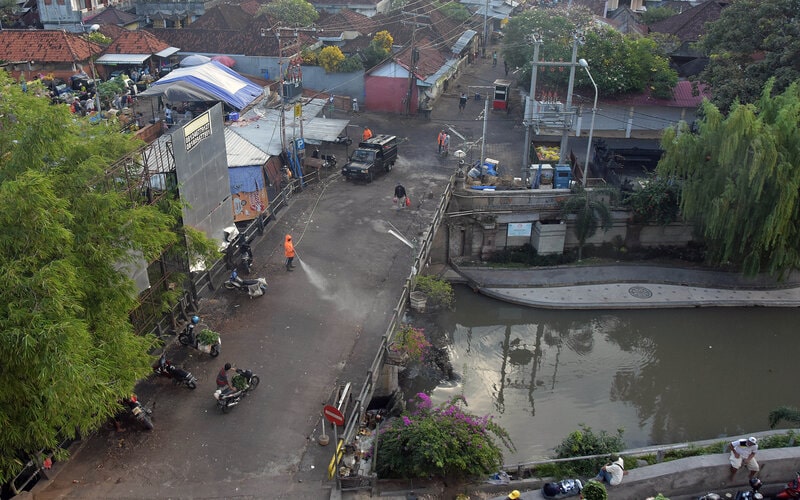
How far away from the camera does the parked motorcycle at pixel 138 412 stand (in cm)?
1560

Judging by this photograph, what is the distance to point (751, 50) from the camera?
100ft

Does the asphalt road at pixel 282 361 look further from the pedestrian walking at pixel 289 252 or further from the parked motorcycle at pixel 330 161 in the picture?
the parked motorcycle at pixel 330 161

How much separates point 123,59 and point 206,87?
10624 mm

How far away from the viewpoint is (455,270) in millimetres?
29781

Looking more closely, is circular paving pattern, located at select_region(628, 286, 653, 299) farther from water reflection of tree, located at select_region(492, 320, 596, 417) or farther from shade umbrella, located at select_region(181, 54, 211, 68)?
shade umbrella, located at select_region(181, 54, 211, 68)

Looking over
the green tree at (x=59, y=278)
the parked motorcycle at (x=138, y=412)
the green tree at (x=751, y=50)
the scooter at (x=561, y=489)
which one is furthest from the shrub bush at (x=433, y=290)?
the green tree at (x=751, y=50)

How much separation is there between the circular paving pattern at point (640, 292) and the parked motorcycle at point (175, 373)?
61.2ft

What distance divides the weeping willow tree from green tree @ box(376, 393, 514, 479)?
15.4m

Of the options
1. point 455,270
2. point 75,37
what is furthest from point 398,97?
point 75,37

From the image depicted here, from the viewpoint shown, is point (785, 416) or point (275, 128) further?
point (275, 128)

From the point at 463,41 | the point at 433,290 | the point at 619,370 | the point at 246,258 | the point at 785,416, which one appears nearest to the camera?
the point at 785,416

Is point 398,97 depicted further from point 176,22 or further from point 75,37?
point 176,22

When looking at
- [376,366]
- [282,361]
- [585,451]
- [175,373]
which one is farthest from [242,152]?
[585,451]

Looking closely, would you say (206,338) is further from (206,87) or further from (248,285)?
(206,87)
